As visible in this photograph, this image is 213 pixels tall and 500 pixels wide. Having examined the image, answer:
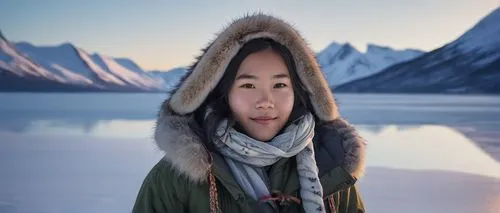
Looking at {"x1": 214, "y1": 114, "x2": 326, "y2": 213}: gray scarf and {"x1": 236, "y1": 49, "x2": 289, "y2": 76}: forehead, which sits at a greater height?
{"x1": 236, "y1": 49, "x2": 289, "y2": 76}: forehead

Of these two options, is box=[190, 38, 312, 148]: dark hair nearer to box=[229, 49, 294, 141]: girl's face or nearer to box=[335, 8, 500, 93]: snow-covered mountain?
box=[229, 49, 294, 141]: girl's face

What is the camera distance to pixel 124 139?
641 cm

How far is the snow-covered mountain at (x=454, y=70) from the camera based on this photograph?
269 ft

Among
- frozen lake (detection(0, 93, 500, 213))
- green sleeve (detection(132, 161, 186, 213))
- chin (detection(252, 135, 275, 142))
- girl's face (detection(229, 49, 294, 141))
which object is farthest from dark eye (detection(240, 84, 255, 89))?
frozen lake (detection(0, 93, 500, 213))

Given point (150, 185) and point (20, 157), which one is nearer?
point (150, 185)

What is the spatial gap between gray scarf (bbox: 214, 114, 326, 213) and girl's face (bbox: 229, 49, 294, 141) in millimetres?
32

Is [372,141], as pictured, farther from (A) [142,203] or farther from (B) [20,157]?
(A) [142,203]

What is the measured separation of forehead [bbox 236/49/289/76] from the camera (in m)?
1.04

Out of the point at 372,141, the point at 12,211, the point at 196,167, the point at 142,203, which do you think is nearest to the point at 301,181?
the point at 196,167

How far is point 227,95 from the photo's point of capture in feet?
3.57

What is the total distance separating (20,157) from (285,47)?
4834 mm

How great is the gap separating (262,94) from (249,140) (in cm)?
10

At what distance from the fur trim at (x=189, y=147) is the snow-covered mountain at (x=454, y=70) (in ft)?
258

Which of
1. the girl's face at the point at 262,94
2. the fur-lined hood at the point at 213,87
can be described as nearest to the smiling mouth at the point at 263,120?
the girl's face at the point at 262,94
